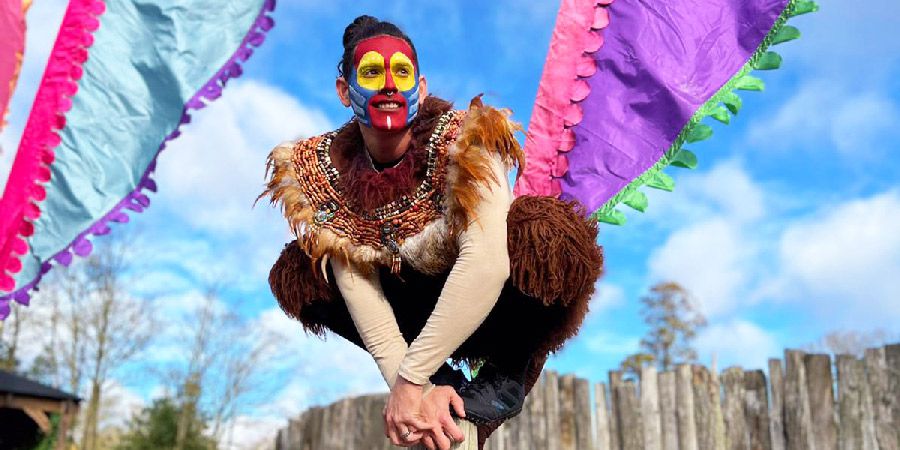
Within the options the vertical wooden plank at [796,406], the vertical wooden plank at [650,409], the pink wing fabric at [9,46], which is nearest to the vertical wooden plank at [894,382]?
the vertical wooden plank at [796,406]

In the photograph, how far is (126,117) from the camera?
300cm

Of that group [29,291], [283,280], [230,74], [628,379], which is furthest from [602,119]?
[628,379]

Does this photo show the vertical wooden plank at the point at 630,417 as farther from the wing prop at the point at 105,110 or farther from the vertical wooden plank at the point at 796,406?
the wing prop at the point at 105,110

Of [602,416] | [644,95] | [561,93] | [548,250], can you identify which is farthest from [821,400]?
[548,250]

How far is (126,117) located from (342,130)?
1764mm

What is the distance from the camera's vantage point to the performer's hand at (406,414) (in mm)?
1326

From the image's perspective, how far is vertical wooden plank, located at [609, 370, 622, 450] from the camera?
4.10 meters

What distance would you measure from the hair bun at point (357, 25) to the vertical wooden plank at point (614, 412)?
3.07 meters

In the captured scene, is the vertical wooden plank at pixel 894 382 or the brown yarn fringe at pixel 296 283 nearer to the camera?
the brown yarn fringe at pixel 296 283

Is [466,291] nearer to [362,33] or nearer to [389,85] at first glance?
[389,85]

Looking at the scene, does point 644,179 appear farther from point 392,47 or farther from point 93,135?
point 93,135

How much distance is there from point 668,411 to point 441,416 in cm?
289

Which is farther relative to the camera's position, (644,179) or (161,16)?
(161,16)

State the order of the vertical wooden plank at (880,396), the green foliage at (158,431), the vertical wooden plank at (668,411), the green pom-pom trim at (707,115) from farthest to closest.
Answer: the green foliage at (158,431) → the vertical wooden plank at (668,411) → the vertical wooden plank at (880,396) → the green pom-pom trim at (707,115)
